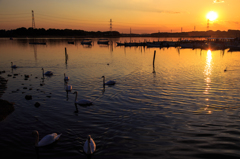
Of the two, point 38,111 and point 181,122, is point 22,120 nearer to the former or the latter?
point 38,111

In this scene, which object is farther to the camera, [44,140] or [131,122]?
[131,122]

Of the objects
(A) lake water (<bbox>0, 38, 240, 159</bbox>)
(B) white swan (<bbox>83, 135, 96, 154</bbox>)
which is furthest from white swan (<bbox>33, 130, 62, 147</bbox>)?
(B) white swan (<bbox>83, 135, 96, 154</bbox>)

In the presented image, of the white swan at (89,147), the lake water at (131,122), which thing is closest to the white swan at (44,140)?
the lake water at (131,122)

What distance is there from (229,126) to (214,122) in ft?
2.81

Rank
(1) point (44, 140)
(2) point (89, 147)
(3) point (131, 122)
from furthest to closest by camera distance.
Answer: (3) point (131, 122)
(1) point (44, 140)
(2) point (89, 147)

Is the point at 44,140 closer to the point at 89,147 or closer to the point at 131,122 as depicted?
the point at 89,147

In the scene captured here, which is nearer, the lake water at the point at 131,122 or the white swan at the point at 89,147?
the white swan at the point at 89,147

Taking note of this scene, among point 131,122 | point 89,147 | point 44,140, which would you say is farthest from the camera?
point 131,122

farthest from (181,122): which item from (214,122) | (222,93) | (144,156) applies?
(222,93)

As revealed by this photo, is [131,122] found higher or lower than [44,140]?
lower

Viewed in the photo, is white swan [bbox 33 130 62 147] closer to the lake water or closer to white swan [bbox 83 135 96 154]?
the lake water

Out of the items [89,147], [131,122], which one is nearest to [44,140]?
[89,147]

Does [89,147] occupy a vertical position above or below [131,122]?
above

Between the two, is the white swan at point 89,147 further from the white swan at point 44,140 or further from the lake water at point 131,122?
the white swan at point 44,140
